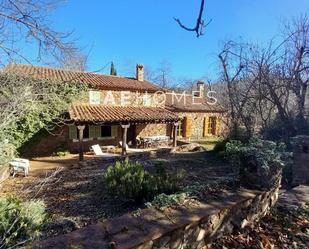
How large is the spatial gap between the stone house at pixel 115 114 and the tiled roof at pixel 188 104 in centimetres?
10

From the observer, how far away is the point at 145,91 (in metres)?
19.6

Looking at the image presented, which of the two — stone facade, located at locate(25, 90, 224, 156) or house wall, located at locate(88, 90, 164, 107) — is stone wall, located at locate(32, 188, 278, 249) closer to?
Answer: stone facade, located at locate(25, 90, 224, 156)

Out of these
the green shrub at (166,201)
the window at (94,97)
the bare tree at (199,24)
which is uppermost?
the window at (94,97)

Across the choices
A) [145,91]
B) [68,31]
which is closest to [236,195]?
[68,31]

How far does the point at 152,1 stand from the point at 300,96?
10.7 m

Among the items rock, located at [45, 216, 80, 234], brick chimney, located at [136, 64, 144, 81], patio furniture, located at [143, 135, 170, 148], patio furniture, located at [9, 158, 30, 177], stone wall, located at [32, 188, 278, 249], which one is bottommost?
patio furniture, located at [9, 158, 30, 177]

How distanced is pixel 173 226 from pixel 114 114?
44.5ft

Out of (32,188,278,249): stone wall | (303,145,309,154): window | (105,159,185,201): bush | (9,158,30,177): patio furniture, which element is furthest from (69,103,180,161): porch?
(32,188,278,249): stone wall

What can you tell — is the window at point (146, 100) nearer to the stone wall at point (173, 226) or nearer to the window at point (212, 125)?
the window at point (212, 125)

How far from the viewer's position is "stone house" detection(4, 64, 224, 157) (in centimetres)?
1515

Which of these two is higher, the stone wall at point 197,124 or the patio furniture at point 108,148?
the stone wall at point 197,124

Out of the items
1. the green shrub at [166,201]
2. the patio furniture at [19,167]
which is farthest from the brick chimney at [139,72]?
the green shrub at [166,201]

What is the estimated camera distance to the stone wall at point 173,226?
237 cm

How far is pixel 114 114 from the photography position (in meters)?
15.9
